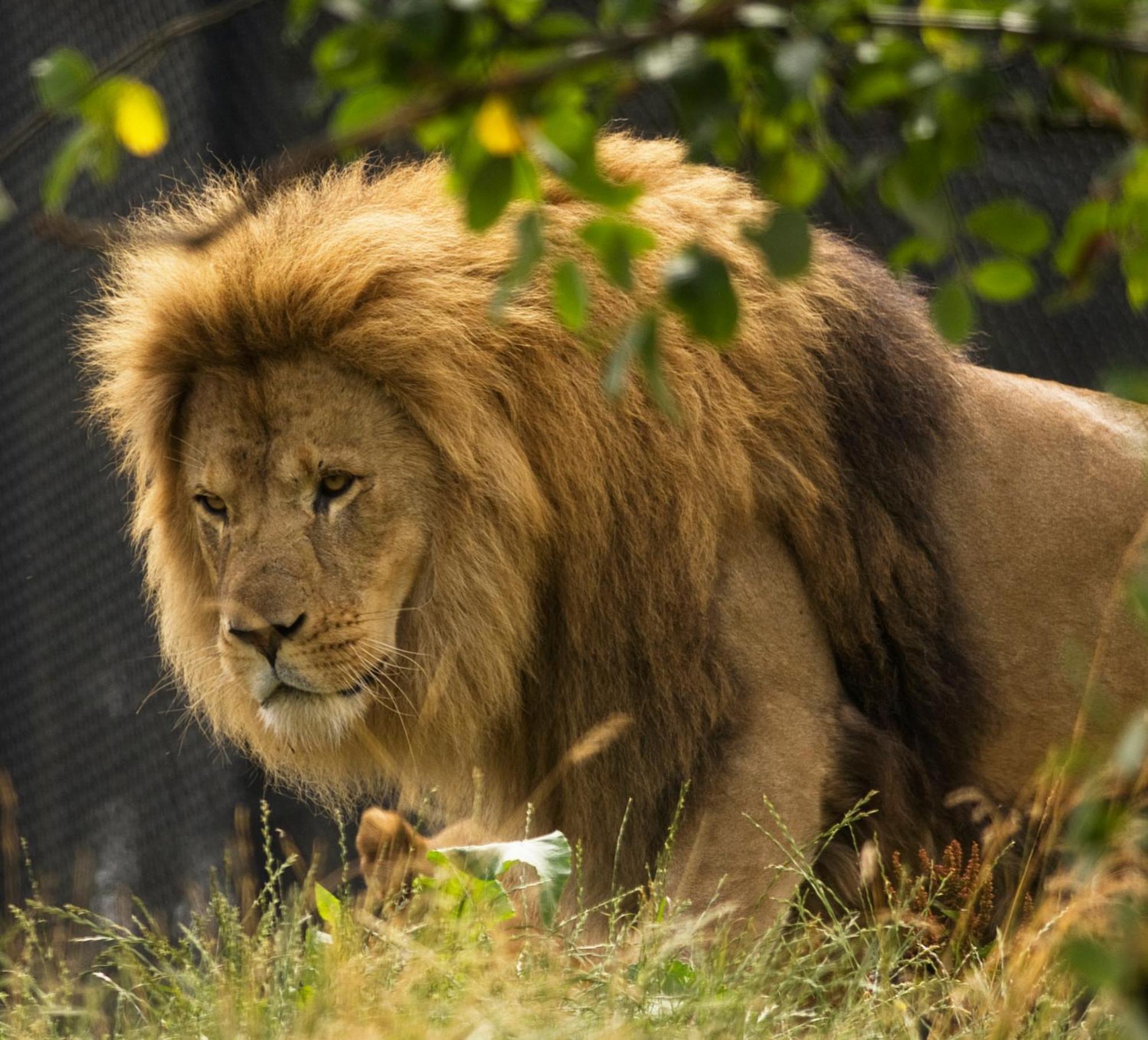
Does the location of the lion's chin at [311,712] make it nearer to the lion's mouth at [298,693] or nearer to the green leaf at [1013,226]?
the lion's mouth at [298,693]

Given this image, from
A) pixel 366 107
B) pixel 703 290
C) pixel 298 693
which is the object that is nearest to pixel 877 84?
pixel 703 290

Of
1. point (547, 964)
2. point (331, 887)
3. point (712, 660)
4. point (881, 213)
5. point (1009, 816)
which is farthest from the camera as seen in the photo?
point (331, 887)

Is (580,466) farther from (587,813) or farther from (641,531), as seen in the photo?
(587,813)

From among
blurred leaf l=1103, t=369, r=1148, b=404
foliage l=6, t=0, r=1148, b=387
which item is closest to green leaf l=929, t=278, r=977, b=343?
foliage l=6, t=0, r=1148, b=387

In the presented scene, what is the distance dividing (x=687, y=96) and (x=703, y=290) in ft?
0.43

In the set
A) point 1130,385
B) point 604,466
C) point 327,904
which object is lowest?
point 327,904

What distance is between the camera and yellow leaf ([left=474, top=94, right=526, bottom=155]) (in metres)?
1.03

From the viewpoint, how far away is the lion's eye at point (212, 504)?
10.1ft

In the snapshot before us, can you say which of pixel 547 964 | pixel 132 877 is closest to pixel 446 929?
pixel 547 964

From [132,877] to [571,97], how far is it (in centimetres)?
404

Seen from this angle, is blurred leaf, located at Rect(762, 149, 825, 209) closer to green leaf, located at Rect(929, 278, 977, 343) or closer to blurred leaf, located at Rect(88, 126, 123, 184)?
green leaf, located at Rect(929, 278, 977, 343)

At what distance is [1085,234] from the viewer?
121 centimetres

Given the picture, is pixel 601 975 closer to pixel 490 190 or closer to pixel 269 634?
pixel 269 634

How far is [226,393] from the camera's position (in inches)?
121
